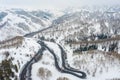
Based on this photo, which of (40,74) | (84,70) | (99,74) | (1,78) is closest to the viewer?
(1,78)

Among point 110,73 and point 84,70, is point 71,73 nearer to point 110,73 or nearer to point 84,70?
point 84,70

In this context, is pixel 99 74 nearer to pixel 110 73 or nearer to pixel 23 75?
pixel 110 73

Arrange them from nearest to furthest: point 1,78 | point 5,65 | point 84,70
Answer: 1. point 1,78
2. point 5,65
3. point 84,70

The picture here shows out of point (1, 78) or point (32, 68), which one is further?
point (32, 68)

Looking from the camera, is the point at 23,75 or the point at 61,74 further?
the point at 61,74

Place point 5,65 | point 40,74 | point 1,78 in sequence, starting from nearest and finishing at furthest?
point 1,78
point 5,65
point 40,74

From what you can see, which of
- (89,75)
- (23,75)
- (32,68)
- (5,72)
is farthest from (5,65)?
(89,75)

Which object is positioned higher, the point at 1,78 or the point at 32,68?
the point at 32,68

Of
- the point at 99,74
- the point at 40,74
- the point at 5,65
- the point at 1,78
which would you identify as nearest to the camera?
the point at 1,78

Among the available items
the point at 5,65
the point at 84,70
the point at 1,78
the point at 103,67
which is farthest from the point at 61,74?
the point at 1,78
